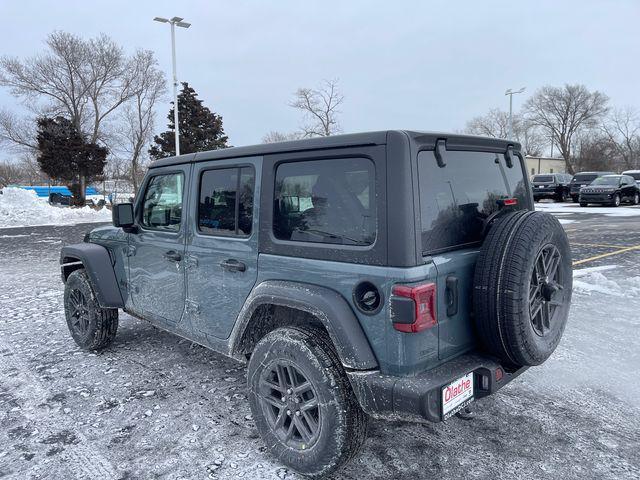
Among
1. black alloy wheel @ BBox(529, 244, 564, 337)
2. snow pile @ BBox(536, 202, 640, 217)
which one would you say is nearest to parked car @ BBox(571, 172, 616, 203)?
snow pile @ BBox(536, 202, 640, 217)

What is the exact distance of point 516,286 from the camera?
2410mm

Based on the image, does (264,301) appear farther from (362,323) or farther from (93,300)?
(93,300)

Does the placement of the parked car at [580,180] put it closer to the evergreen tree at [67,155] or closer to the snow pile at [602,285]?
the snow pile at [602,285]

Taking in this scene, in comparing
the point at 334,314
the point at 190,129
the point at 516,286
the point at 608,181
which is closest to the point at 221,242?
the point at 334,314

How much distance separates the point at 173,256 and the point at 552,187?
93.4ft

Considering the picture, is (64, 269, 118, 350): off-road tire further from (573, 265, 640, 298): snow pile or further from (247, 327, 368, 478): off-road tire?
(573, 265, 640, 298): snow pile

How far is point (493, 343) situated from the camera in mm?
2559

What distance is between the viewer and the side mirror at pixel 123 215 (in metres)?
4.01

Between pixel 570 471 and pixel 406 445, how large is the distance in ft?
3.07

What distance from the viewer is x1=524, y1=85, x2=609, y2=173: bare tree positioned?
213ft

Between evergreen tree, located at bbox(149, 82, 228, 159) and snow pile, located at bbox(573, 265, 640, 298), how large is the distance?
2997 centimetres

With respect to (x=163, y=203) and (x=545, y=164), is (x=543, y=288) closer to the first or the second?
(x=163, y=203)

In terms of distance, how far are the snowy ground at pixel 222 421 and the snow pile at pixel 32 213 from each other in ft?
64.2

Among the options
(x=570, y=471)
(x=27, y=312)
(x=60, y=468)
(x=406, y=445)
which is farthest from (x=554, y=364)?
(x=27, y=312)
